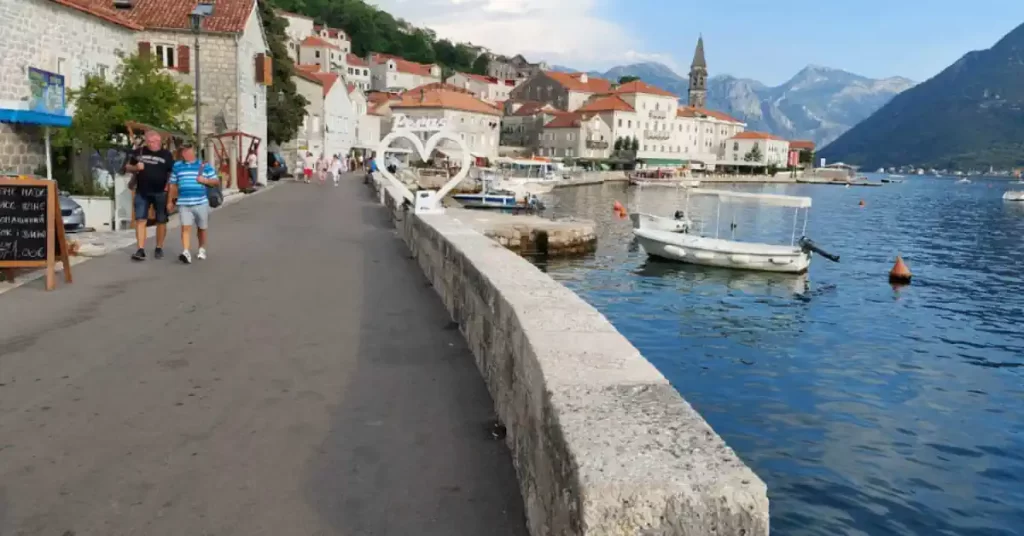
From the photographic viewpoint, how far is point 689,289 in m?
23.0

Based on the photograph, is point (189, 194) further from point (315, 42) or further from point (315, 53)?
point (315, 42)

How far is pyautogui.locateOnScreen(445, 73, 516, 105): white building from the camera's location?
150250 mm

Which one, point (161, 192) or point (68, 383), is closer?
point (68, 383)

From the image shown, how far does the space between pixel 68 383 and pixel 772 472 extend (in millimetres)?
7129

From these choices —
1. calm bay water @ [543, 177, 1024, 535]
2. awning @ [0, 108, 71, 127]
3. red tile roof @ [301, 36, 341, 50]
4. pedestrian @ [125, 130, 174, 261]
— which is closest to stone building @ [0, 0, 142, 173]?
awning @ [0, 108, 71, 127]

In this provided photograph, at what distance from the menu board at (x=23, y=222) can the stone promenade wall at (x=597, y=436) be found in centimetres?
642

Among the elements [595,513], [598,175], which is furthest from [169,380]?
[598,175]

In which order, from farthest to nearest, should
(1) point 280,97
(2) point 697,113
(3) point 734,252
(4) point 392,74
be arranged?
(2) point 697,113 < (4) point 392,74 < (1) point 280,97 < (3) point 734,252

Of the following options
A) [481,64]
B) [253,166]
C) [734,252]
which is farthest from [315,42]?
[734,252]

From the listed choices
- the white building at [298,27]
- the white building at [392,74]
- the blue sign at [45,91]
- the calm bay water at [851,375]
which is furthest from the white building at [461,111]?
the blue sign at [45,91]

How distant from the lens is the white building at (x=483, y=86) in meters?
150

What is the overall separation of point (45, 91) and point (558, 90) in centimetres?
12804

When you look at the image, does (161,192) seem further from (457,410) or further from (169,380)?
(457,410)

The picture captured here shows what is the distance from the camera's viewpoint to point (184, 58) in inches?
1316
